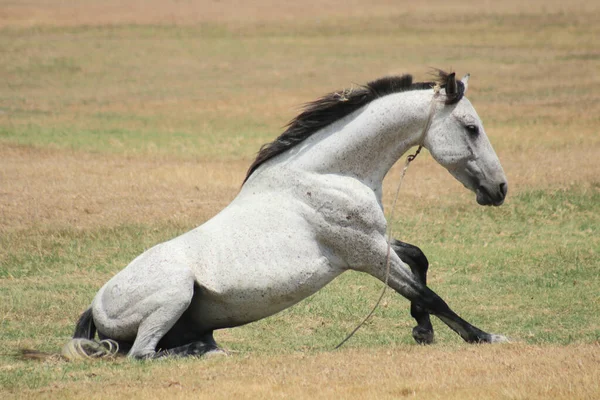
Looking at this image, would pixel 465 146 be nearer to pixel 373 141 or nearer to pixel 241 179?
pixel 373 141

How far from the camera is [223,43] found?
42.7 meters

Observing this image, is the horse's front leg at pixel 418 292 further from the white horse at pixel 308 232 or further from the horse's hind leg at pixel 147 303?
the horse's hind leg at pixel 147 303

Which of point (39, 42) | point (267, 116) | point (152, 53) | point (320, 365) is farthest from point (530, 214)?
point (39, 42)

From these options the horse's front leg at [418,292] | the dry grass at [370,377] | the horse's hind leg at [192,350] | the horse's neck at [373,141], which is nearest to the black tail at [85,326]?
the dry grass at [370,377]

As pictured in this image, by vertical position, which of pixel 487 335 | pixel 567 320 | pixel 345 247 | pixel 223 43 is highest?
pixel 345 247

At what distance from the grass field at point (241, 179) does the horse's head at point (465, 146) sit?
1.29 meters

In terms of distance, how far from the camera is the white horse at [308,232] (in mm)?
8172

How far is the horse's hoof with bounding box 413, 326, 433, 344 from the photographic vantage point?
8622 mm

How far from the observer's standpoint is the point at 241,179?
18953 mm

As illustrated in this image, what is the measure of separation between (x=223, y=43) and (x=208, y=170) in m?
23.7

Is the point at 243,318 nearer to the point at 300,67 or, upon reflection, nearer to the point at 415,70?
the point at 415,70

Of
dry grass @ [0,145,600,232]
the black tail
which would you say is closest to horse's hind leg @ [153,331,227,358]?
the black tail

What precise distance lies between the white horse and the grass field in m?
0.43

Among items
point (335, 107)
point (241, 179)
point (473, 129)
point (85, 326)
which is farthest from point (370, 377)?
point (241, 179)
